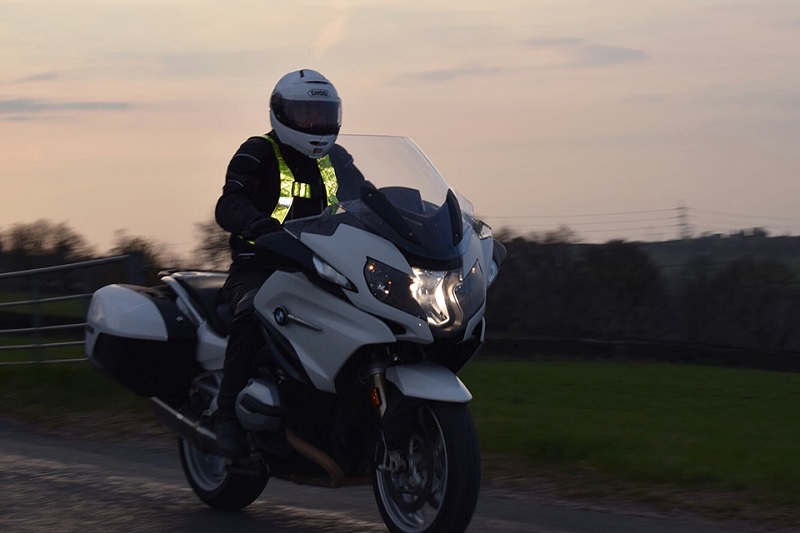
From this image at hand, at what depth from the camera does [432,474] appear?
510cm

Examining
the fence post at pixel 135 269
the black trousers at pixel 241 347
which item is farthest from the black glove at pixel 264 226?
the fence post at pixel 135 269

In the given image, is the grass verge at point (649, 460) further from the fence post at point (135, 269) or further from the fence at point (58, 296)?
the fence at point (58, 296)

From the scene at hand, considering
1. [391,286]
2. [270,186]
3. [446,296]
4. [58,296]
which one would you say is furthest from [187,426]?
[58,296]

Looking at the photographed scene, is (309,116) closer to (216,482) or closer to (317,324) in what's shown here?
(317,324)

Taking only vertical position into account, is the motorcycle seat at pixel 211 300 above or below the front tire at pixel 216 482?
above

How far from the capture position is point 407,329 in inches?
195

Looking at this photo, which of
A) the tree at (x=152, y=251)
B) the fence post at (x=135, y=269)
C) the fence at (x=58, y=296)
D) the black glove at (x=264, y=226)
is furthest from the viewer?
the tree at (x=152, y=251)

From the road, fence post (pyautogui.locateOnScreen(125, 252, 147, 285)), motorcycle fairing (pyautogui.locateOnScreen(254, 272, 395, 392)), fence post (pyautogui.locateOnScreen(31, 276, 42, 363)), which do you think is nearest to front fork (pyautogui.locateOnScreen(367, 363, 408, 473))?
motorcycle fairing (pyautogui.locateOnScreen(254, 272, 395, 392))

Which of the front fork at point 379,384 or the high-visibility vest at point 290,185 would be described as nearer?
the front fork at point 379,384

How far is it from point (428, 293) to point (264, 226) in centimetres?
92

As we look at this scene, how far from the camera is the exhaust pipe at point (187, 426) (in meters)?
6.12

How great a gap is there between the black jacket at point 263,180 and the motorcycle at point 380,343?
312mm

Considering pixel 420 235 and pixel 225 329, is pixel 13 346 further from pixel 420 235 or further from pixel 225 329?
pixel 420 235

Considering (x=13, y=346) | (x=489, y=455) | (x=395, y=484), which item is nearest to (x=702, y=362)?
(x=13, y=346)
